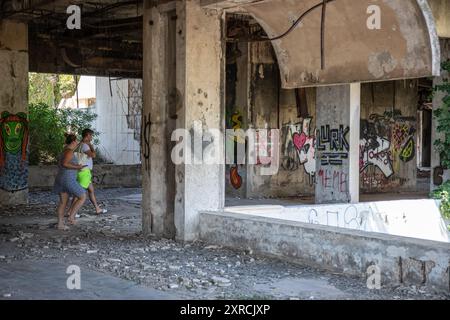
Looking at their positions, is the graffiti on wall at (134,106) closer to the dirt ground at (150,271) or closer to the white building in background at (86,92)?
the white building in background at (86,92)

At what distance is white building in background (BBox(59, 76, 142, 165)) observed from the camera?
27.6 m

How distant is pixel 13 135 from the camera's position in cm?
1541

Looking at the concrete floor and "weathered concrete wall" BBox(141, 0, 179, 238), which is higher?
"weathered concrete wall" BBox(141, 0, 179, 238)

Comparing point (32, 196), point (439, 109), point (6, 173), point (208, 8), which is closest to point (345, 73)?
point (208, 8)

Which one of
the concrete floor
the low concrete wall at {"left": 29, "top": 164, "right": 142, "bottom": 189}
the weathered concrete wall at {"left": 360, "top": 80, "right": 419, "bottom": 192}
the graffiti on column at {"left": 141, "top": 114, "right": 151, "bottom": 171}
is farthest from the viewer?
the low concrete wall at {"left": 29, "top": 164, "right": 142, "bottom": 189}

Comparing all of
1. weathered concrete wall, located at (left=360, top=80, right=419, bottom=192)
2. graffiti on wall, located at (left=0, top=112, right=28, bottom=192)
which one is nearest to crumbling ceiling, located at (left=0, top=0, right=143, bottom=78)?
graffiti on wall, located at (left=0, top=112, right=28, bottom=192)

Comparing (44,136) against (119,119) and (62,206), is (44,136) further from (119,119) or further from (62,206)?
(62,206)

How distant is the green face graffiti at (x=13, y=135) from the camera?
15242mm

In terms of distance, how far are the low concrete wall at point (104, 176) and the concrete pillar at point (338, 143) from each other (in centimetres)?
817

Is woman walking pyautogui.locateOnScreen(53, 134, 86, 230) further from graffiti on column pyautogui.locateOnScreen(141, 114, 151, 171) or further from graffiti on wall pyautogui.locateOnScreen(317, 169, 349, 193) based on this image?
graffiti on wall pyautogui.locateOnScreen(317, 169, 349, 193)

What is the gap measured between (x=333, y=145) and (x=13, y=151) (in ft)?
26.8

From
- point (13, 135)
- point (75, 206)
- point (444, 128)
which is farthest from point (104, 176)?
point (444, 128)

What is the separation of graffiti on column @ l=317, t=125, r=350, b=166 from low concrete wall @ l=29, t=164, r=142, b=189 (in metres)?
8.14
